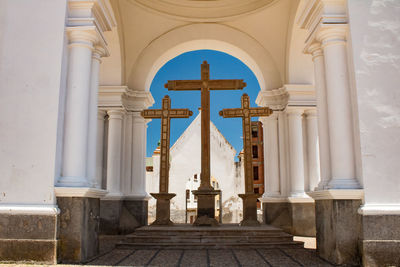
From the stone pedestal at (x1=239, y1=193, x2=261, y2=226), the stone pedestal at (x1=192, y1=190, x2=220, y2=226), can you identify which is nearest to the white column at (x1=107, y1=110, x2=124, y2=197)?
the stone pedestal at (x1=192, y1=190, x2=220, y2=226)

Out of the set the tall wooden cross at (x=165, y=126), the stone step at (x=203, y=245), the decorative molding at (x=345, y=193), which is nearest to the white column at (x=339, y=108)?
the decorative molding at (x=345, y=193)

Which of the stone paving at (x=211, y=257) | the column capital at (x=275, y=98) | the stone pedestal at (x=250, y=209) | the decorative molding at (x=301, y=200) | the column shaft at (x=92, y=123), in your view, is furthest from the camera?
the column capital at (x=275, y=98)

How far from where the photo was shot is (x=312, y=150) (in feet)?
36.3

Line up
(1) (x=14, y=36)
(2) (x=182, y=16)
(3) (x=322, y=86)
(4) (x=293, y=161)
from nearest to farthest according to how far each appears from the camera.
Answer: (1) (x=14, y=36), (3) (x=322, y=86), (4) (x=293, y=161), (2) (x=182, y=16)

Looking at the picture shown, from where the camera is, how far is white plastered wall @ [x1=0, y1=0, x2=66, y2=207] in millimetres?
5836

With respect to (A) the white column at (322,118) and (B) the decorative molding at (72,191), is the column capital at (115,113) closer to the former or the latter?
(B) the decorative molding at (72,191)

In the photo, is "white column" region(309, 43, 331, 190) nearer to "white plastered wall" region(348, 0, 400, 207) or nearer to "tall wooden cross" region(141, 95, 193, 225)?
"white plastered wall" region(348, 0, 400, 207)

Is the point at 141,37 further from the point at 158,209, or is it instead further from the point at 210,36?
the point at 158,209

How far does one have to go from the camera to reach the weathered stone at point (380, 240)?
5.42m

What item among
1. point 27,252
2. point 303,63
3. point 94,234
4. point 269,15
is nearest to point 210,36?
point 269,15

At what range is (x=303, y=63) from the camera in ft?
36.5

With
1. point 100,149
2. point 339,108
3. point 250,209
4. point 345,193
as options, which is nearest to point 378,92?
point 339,108

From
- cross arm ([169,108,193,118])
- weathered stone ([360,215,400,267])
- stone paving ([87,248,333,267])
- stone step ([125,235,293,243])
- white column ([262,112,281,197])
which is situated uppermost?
cross arm ([169,108,193,118])

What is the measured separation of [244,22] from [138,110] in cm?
409
